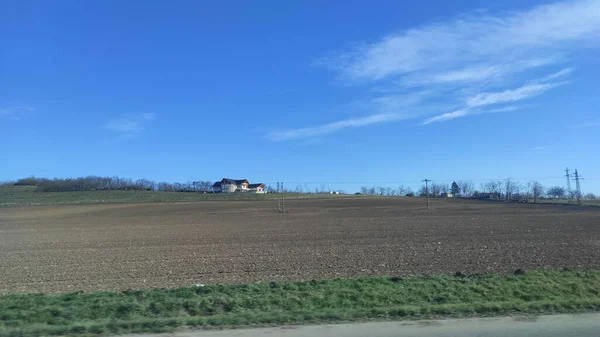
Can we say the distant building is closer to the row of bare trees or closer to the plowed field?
the row of bare trees

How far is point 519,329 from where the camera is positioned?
722cm

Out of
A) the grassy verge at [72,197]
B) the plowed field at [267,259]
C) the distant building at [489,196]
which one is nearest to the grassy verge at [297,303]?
the plowed field at [267,259]

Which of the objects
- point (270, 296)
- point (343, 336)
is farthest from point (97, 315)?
point (343, 336)

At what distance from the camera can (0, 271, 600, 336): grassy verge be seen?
7844mm

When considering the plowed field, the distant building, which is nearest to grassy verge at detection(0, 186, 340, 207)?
the distant building

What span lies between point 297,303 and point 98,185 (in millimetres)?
150080

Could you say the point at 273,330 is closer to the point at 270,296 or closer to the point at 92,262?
the point at 270,296

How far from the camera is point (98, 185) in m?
145

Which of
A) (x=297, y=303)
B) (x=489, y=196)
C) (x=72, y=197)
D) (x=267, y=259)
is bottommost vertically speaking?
(x=267, y=259)

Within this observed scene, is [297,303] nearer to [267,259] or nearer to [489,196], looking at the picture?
[267,259]

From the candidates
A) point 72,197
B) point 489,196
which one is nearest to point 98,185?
point 72,197

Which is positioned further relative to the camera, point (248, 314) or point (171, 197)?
point (171, 197)

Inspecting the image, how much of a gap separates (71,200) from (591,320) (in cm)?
12285

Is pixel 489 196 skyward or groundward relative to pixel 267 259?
skyward
